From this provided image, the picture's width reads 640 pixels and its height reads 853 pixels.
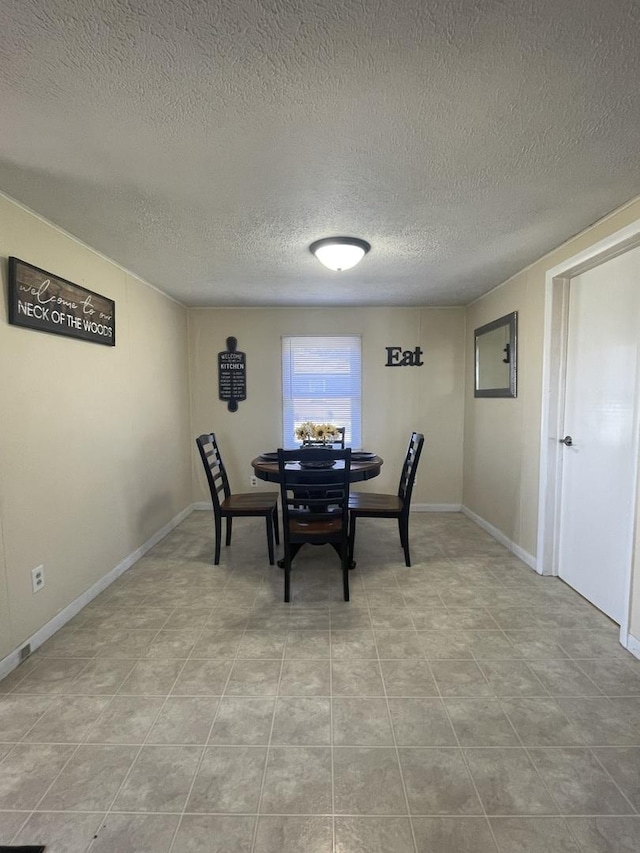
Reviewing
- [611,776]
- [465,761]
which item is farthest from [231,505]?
[611,776]

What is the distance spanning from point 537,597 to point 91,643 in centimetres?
259

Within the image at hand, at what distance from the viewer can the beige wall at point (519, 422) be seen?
281 centimetres

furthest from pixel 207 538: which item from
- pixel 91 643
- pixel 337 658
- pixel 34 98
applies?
pixel 34 98

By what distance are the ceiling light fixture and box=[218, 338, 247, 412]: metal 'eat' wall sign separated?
1965 millimetres

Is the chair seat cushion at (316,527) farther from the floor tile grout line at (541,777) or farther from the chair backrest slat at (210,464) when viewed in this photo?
the floor tile grout line at (541,777)

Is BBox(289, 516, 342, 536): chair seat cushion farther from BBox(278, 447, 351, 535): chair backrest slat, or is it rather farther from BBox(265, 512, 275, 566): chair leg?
BBox(265, 512, 275, 566): chair leg

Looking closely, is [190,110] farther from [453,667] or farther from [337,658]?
[453,667]

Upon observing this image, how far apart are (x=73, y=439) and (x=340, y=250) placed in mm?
1948

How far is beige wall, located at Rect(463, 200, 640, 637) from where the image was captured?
281cm

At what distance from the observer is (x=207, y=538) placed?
3629mm

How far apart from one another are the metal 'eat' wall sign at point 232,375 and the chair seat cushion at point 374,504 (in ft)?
5.93

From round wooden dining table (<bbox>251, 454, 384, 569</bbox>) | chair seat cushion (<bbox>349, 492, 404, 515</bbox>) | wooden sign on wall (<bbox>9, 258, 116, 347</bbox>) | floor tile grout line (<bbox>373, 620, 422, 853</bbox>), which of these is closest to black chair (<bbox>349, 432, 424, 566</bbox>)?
chair seat cushion (<bbox>349, 492, 404, 515</bbox>)

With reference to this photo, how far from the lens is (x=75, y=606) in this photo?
2.35 meters

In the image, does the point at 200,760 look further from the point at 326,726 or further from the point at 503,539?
the point at 503,539
